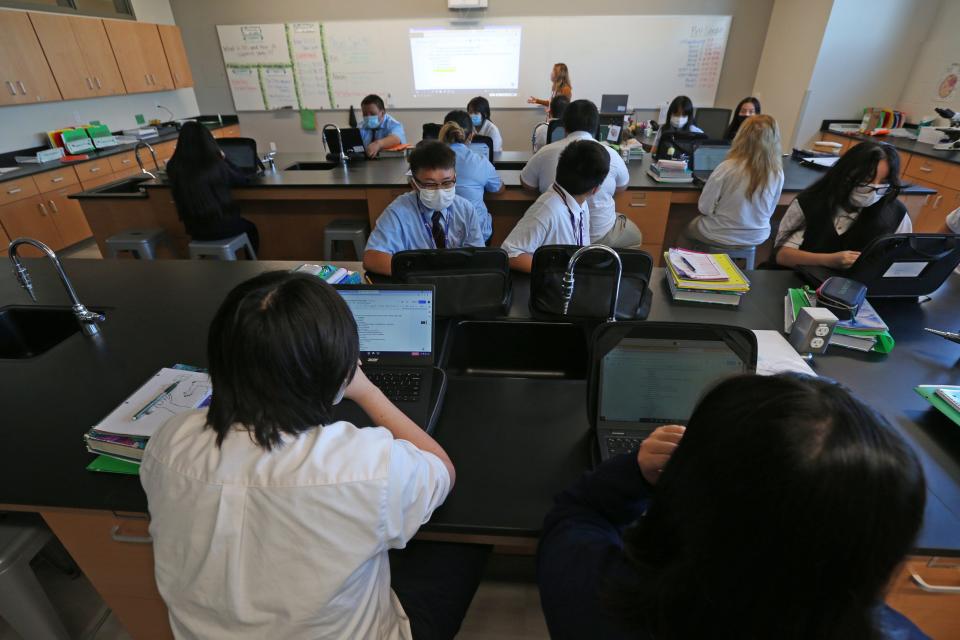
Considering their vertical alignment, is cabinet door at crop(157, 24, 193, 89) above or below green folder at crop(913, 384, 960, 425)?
above

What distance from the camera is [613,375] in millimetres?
1023

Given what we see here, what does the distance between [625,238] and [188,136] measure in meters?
2.98

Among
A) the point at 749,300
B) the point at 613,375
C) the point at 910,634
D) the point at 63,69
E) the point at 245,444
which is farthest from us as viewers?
the point at 63,69

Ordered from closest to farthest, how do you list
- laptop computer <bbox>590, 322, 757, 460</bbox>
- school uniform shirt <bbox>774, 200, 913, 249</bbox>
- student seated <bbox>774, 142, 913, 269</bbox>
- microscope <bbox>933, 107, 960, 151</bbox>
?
laptop computer <bbox>590, 322, 757, 460</bbox>, student seated <bbox>774, 142, 913, 269</bbox>, school uniform shirt <bbox>774, 200, 913, 249</bbox>, microscope <bbox>933, 107, 960, 151</bbox>

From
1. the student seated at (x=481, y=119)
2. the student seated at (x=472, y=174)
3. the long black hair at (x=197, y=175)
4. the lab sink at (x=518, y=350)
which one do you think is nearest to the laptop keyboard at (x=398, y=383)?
the lab sink at (x=518, y=350)

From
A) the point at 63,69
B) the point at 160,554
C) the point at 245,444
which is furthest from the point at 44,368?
the point at 63,69

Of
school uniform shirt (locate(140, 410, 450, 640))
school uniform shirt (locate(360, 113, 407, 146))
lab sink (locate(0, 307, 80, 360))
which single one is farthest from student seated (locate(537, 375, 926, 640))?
school uniform shirt (locate(360, 113, 407, 146))

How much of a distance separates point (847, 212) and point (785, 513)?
2.17m

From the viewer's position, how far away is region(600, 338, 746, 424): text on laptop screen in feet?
3.27

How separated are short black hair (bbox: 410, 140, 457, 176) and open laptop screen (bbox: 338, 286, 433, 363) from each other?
1.00 metres

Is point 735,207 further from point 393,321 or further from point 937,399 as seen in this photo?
point 393,321

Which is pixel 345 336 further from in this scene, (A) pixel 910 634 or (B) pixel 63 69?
(B) pixel 63 69

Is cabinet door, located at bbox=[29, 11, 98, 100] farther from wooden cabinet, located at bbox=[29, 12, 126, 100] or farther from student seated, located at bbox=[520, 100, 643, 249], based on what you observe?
student seated, located at bbox=[520, 100, 643, 249]

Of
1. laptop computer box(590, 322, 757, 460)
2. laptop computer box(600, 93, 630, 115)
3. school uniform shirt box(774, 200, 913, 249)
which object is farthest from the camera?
laptop computer box(600, 93, 630, 115)
